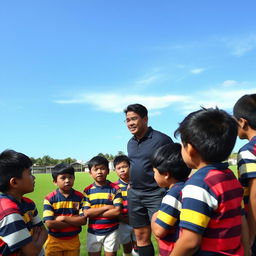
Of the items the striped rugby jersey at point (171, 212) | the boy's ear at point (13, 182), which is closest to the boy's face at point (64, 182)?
the boy's ear at point (13, 182)

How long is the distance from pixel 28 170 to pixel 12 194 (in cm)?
25

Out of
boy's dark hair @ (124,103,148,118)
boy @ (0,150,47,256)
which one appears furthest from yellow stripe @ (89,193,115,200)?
boy @ (0,150,47,256)

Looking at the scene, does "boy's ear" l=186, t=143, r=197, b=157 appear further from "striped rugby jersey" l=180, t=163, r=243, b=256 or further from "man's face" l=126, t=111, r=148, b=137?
"man's face" l=126, t=111, r=148, b=137

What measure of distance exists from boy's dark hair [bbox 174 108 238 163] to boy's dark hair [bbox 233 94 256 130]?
703 millimetres

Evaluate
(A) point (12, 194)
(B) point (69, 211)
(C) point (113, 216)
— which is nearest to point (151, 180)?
(C) point (113, 216)

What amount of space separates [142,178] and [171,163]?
2.14 m

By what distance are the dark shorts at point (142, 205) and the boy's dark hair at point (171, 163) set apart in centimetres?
199

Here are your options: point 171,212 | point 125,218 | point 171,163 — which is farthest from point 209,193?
point 125,218

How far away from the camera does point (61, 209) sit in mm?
4113

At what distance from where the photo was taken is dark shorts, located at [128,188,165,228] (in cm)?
426

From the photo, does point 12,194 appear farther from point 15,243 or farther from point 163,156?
point 163,156

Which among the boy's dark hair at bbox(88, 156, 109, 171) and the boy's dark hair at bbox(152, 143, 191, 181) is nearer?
the boy's dark hair at bbox(152, 143, 191, 181)

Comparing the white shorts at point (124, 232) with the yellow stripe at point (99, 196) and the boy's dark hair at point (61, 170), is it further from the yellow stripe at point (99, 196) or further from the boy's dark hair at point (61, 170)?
the boy's dark hair at point (61, 170)

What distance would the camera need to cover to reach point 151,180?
433cm
